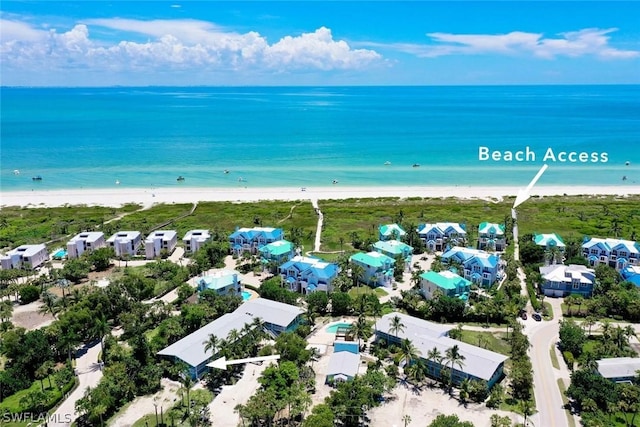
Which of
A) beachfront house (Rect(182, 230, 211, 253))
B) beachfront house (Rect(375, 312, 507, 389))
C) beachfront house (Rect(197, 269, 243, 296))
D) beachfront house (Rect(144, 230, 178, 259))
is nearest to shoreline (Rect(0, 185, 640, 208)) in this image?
beachfront house (Rect(144, 230, 178, 259))

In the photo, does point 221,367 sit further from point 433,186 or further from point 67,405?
point 433,186

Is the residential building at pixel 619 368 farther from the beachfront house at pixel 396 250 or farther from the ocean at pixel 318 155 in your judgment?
the ocean at pixel 318 155

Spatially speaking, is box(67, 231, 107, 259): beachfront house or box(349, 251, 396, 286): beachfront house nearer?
box(349, 251, 396, 286): beachfront house

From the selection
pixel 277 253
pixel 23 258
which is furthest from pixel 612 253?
pixel 23 258

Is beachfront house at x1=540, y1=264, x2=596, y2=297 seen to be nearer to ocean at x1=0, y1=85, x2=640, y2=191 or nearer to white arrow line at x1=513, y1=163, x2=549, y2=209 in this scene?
white arrow line at x1=513, y1=163, x2=549, y2=209

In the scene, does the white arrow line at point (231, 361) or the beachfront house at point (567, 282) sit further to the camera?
the beachfront house at point (567, 282)

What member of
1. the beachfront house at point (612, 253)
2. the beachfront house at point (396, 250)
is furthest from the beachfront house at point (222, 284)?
the beachfront house at point (612, 253)
